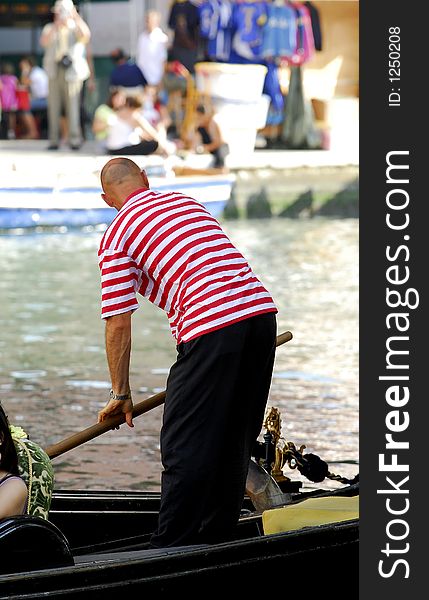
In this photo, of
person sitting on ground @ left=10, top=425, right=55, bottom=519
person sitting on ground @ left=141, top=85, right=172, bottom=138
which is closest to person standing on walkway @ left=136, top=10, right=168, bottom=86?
person sitting on ground @ left=141, top=85, right=172, bottom=138

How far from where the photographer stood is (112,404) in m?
4.19

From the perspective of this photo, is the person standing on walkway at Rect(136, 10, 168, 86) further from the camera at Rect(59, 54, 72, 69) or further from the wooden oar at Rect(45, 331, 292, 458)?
the wooden oar at Rect(45, 331, 292, 458)

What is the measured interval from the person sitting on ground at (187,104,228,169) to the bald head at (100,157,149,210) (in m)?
10.5

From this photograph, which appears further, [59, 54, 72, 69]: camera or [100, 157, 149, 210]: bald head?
[59, 54, 72, 69]: camera

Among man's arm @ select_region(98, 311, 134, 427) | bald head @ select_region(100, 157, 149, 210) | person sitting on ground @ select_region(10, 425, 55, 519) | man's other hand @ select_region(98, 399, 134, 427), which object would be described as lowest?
person sitting on ground @ select_region(10, 425, 55, 519)

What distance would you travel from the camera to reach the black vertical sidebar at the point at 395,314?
3.59 metres

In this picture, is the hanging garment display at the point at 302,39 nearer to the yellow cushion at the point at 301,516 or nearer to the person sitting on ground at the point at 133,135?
the person sitting on ground at the point at 133,135

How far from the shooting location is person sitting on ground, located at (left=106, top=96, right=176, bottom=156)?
1418cm

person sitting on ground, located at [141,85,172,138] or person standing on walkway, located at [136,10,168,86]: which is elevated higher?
person standing on walkway, located at [136,10,168,86]

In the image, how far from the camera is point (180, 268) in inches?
158

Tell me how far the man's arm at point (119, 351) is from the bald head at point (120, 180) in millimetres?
320

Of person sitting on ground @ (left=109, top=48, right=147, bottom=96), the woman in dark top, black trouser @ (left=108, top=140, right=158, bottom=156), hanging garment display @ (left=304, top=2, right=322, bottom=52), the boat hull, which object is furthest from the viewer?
hanging garment display @ (left=304, top=2, right=322, bottom=52)

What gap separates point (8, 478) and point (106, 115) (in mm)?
12096

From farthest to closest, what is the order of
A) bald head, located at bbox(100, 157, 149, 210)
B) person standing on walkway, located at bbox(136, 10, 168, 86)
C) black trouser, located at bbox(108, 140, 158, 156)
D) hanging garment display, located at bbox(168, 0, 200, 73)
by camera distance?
hanging garment display, located at bbox(168, 0, 200, 73)
person standing on walkway, located at bbox(136, 10, 168, 86)
black trouser, located at bbox(108, 140, 158, 156)
bald head, located at bbox(100, 157, 149, 210)
